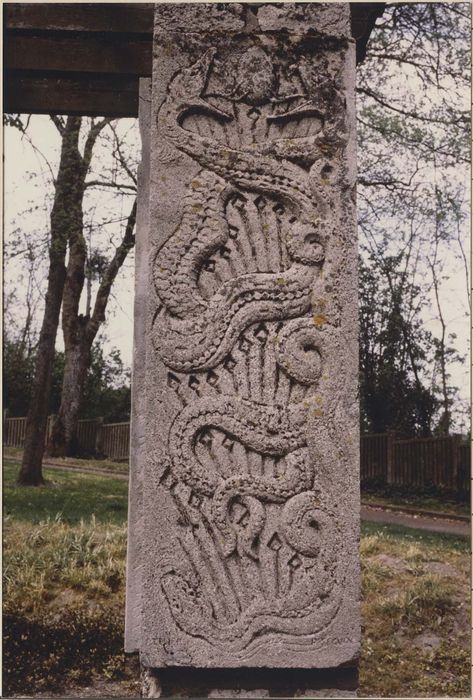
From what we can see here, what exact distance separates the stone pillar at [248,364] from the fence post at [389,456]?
1350 centimetres

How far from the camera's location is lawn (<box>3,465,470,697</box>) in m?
4.62

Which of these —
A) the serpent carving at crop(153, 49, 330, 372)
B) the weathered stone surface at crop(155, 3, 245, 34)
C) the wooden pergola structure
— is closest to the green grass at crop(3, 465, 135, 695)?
the serpent carving at crop(153, 49, 330, 372)

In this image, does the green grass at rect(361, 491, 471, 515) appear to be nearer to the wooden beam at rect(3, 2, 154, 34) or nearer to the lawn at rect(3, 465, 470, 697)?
the lawn at rect(3, 465, 470, 697)

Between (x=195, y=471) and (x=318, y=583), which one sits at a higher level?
(x=195, y=471)

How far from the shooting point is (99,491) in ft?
33.0

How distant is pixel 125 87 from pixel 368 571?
162 inches

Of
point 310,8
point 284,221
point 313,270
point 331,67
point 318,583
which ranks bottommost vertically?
point 318,583

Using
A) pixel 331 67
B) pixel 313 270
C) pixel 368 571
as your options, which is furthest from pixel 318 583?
pixel 368 571

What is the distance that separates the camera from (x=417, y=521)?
40.3 feet

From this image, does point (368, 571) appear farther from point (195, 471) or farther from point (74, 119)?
point (74, 119)

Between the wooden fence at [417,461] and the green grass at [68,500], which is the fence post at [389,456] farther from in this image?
the green grass at [68,500]

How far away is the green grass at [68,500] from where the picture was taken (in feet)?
24.0

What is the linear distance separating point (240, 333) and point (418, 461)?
13434 mm

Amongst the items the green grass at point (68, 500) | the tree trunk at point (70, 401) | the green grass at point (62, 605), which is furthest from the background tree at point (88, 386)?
the green grass at point (62, 605)
